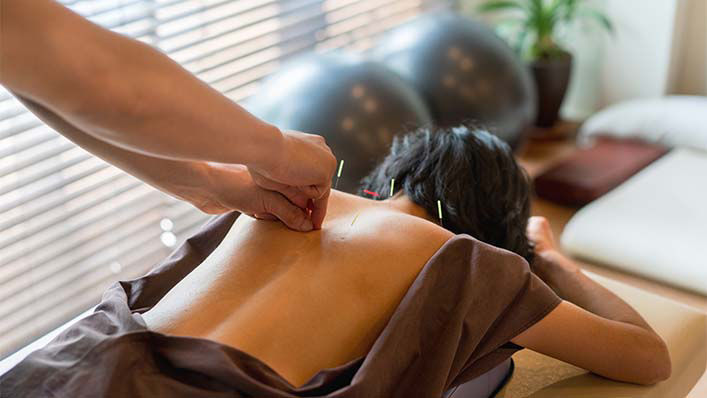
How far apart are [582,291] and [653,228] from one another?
97 cm

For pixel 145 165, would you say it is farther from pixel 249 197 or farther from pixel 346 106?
pixel 346 106

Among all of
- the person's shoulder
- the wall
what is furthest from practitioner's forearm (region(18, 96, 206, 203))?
the wall

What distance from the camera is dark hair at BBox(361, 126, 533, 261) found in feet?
5.80

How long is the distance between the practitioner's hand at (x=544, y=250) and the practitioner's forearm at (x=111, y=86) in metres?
0.94

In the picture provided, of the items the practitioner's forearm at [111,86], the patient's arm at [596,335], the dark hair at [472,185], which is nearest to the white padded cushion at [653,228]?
the patient's arm at [596,335]

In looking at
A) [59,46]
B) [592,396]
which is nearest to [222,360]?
[59,46]

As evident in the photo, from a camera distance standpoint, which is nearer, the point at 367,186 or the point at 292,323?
the point at 292,323

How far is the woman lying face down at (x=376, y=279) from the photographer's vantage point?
55.9 inches

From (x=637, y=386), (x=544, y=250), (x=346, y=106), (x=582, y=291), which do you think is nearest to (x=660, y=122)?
(x=346, y=106)

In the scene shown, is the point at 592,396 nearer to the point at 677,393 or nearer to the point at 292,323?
the point at 677,393

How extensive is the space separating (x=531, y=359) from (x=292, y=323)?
27.5 inches

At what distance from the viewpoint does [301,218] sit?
1567 millimetres

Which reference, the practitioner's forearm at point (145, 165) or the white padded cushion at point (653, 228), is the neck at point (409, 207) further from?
the white padded cushion at point (653, 228)

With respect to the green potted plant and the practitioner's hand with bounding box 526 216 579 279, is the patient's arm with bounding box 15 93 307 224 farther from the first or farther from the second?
the green potted plant
